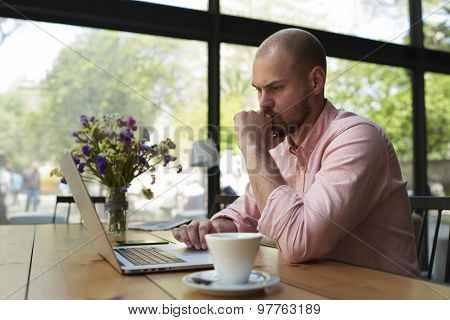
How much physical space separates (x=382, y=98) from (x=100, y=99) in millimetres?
2515

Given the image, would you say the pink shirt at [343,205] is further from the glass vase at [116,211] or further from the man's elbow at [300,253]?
the glass vase at [116,211]

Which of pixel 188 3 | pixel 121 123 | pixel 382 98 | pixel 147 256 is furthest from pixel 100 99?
pixel 147 256

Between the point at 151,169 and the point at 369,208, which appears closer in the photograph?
the point at 369,208

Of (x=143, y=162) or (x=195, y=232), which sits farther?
(x=143, y=162)

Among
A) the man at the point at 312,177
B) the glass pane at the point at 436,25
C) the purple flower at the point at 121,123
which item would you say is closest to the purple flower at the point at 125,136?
the purple flower at the point at 121,123

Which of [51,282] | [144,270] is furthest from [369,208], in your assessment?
[51,282]

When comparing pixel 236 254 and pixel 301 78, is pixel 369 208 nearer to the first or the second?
pixel 301 78

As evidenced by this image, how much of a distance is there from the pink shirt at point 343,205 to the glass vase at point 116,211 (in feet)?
1.43

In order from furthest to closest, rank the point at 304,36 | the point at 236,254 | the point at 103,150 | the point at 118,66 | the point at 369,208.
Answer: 1. the point at 118,66
2. the point at 103,150
3. the point at 304,36
4. the point at 369,208
5. the point at 236,254

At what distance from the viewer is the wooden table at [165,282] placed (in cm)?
64

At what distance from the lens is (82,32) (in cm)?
348

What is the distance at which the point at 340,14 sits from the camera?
4.14 meters

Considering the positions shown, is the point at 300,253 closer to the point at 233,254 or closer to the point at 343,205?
the point at 343,205

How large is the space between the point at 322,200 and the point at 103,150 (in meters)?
0.82
